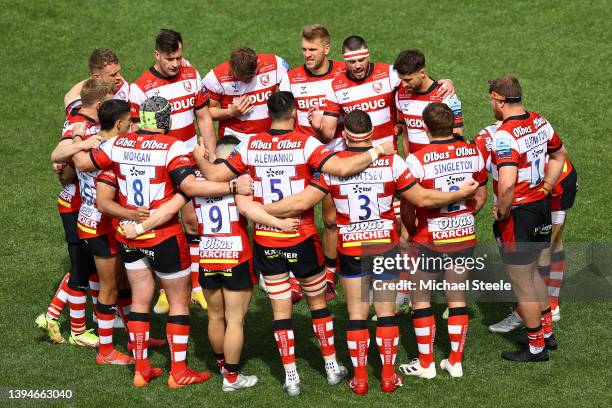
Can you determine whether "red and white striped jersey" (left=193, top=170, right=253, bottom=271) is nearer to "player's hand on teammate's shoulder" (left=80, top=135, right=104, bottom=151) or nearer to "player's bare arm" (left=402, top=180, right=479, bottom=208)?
"player's hand on teammate's shoulder" (left=80, top=135, right=104, bottom=151)

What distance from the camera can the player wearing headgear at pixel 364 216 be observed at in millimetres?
10078

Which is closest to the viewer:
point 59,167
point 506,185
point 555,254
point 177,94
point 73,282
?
point 506,185

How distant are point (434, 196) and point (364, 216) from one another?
0.75 metres

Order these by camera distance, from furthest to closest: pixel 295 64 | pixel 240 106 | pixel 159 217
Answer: pixel 295 64 < pixel 240 106 < pixel 159 217

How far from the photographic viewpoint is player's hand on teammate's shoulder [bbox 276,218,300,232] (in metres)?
10.2

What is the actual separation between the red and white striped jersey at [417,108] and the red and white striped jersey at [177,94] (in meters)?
2.72

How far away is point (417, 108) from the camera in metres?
12.5

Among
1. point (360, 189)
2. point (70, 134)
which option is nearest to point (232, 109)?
point (70, 134)

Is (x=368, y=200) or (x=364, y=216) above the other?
(x=368, y=200)

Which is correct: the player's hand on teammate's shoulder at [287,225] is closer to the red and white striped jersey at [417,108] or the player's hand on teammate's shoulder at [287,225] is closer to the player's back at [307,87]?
the red and white striped jersey at [417,108]

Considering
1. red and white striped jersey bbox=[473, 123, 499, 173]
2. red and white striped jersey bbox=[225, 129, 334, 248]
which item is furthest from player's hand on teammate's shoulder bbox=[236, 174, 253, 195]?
red and white striped jersey bbox=[473, 123, 499, 173]

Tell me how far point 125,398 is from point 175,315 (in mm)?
1023

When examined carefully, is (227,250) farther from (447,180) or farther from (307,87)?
(307,87)

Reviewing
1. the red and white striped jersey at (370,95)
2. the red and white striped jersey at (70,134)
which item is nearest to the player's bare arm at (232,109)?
the red and white striped jersey at (370,95)
